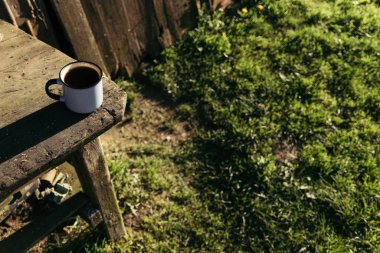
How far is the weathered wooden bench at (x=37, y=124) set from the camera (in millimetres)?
1757

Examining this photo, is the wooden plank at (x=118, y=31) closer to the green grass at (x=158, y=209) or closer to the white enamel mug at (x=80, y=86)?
the green grass at (x=158, y=209)

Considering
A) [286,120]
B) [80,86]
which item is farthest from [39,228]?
[286,120]

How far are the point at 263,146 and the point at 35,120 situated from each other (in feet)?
7.16

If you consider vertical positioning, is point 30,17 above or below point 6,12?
below

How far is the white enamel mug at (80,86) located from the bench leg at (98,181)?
0.35 meters

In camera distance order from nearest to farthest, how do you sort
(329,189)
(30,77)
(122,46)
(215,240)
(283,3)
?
(30,77) → (215,240) → (329,189) → (122,46) → (283,3)

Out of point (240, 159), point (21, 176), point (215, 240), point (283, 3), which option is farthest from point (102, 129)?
point (283, 3)

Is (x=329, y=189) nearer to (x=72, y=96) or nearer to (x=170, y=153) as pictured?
(x=170, y=153)

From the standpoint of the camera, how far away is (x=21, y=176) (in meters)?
1.71

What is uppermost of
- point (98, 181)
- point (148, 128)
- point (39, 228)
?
point (98, 181)

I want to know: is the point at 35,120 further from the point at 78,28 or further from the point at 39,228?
the point at 78,28

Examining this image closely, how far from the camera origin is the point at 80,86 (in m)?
1.93

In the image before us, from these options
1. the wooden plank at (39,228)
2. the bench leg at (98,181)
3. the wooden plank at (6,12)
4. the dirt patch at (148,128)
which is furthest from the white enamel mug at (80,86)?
the dirt patch at (148,128)

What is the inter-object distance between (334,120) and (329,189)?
780 mm
